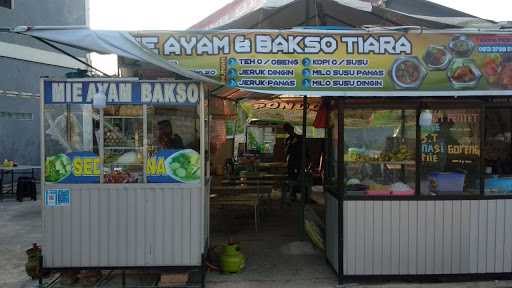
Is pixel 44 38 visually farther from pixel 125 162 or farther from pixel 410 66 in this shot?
pixel 410 66

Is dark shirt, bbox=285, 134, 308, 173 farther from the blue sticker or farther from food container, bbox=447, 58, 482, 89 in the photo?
the blue sticker

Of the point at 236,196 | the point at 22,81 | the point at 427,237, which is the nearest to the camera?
the point at 427,237

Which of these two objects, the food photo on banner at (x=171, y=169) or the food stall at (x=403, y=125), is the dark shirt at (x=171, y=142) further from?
the food stall at (x=403, y=125)

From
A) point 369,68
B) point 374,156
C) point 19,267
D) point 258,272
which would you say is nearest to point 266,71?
point 369,68

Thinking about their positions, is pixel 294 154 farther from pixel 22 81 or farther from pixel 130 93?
pixel 22 81

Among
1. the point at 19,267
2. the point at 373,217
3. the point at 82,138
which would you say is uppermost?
the point at 82,138

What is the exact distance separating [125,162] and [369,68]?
9.90 feet

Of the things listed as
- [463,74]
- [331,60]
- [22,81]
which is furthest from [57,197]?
[22,81]

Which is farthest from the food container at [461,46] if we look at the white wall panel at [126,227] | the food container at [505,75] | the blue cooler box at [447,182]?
the white wall panel at [126,227]

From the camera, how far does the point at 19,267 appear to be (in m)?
6.72

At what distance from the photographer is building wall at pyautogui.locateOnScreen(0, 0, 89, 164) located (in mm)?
14648

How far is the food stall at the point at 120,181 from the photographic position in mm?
5629

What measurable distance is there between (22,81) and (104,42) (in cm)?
1163

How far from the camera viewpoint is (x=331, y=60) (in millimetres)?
5645
